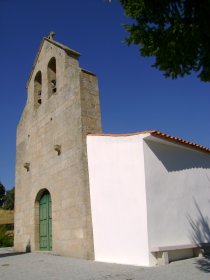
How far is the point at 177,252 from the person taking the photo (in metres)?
9.07

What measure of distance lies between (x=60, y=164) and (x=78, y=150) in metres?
1.45

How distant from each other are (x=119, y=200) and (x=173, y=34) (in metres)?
5.26

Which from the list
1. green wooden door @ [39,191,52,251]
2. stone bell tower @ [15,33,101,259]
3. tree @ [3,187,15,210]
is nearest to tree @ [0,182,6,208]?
tree @ [3,187,15,210]

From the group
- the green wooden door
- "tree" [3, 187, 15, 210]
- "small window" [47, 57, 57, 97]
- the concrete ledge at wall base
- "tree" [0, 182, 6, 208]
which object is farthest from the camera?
"tree" [0, 182, 6, 208]

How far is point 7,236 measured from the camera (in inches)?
736

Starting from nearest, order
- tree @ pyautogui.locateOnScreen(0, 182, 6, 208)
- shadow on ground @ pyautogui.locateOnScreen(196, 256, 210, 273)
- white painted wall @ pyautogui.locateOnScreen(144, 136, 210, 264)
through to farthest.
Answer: shadow on ground @ pyautogui.locateOnScreen(196, 256, 210, 273) → white painted wall @ pyautogui.locateOnScreen(144, 136, 210, 264) → tree @ pyautogui.locateOnScreen(0, 182, 6, 208)

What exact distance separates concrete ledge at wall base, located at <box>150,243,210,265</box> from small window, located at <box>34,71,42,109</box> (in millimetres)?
9291

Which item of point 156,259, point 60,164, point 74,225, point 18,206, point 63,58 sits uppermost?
point 63,58

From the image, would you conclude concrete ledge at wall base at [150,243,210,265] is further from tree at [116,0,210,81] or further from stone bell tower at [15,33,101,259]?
tree at [116,0,210,81]

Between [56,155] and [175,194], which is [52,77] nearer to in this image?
[56,155]

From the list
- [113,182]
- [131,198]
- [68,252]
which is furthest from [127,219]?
[68,252]

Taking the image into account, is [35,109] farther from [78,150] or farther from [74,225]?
[74,225]

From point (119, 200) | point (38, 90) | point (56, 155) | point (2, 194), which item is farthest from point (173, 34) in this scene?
point (2, 194)

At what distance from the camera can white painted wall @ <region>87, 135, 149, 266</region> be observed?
8.71m
